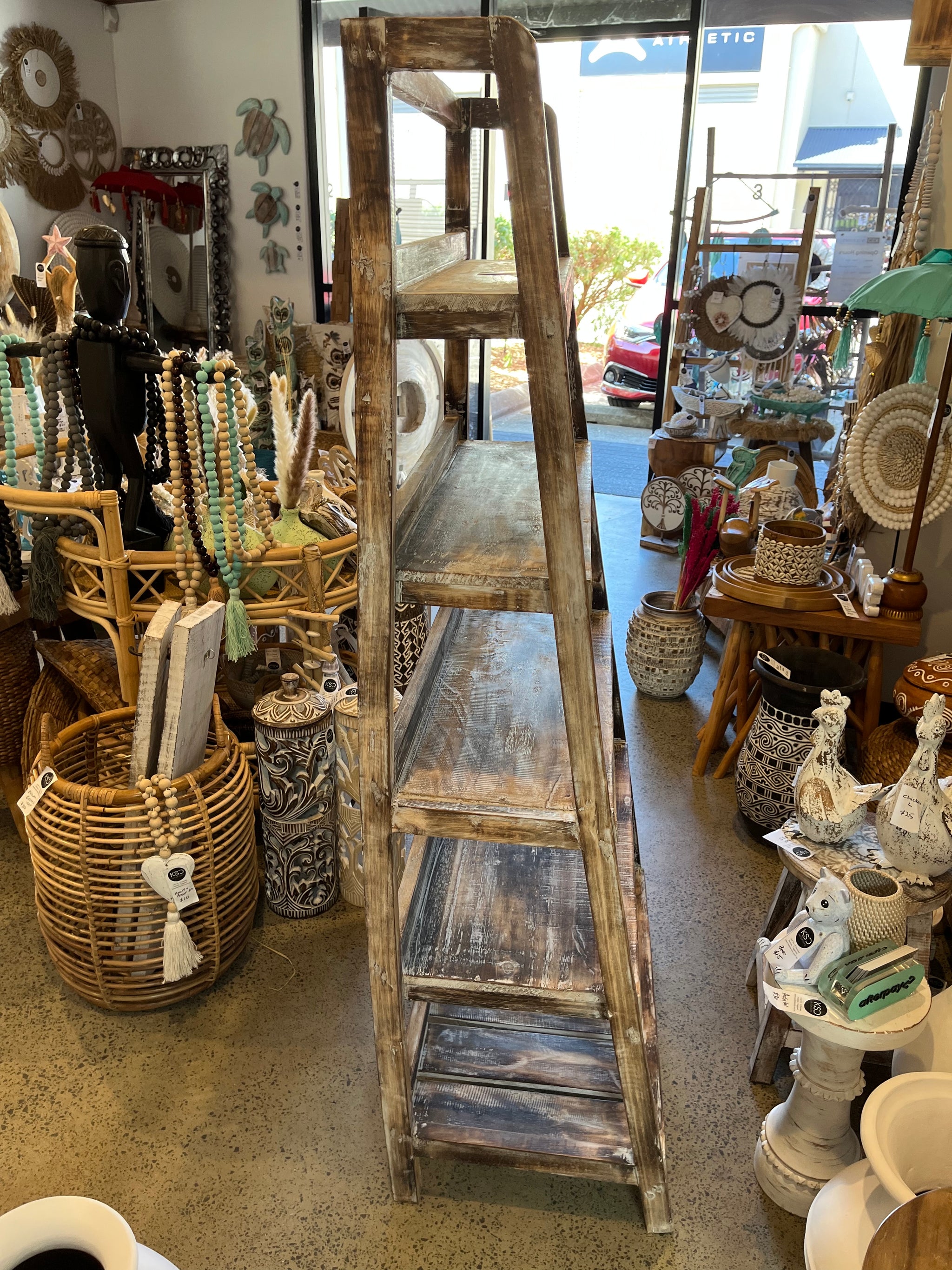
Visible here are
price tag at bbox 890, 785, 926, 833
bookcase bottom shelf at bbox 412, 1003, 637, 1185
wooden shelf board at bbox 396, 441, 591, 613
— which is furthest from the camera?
price tag at bbox 890, 785, 926, 833

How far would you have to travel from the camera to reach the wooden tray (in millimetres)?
2551

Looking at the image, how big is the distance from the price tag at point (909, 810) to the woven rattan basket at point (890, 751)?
1.92ft

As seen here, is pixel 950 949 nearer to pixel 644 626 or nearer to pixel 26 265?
pixel 644 626

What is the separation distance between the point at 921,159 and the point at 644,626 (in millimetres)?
1612

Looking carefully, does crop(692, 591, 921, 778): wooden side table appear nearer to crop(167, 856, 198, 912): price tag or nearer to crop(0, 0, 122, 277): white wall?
crop(167, 856, 198, 912): price tag

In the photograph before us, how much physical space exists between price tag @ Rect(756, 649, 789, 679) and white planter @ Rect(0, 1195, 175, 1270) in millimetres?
1878

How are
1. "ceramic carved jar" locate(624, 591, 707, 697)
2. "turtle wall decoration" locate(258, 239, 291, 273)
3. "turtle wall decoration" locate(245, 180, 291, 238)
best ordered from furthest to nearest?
"turtle wall decoration" locate(258, 239, 291, 273)
"turtle wall decoration" locate(245, 180, 291, 238)
"ceramic carved jar" locate(624, 591, 707, 697)

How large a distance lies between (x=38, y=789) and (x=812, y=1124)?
1.54 metres

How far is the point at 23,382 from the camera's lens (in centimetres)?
233

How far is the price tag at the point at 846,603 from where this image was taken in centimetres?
251

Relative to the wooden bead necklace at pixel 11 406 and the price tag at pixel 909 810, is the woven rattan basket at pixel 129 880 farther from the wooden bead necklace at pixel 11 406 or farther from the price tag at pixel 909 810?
the price tag at pixel 909 810

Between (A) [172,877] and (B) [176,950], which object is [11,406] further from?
(B) [176,950]

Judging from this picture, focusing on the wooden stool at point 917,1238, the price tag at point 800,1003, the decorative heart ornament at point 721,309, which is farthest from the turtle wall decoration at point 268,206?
→ the wooden stool at point 917,1238

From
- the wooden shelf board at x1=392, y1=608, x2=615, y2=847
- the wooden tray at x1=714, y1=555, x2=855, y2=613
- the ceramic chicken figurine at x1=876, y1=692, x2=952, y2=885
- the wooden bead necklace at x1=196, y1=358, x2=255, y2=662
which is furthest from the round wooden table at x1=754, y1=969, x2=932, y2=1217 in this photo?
the wooden bead necklace at x1=196, y1=358, x2=255, y2=662
